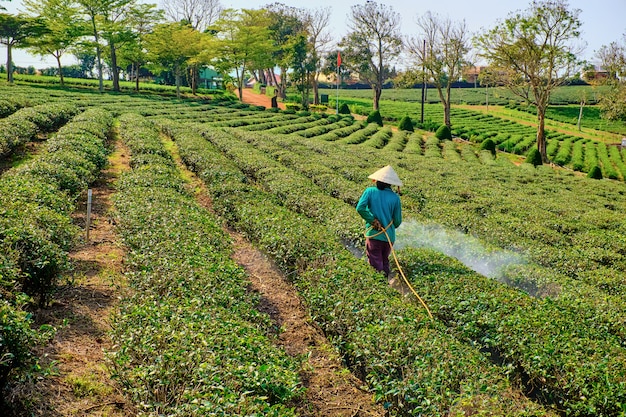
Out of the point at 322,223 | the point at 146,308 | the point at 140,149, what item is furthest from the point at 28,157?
the point at 146,308

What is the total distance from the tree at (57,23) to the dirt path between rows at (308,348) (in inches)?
1719

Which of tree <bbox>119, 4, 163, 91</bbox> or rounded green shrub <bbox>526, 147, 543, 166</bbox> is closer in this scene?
rounded green shrub <bbox>526, 147, 543, 166</bbox>

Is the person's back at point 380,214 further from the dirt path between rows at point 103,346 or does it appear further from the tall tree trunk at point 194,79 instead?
the tall tree trunk at point 194,79

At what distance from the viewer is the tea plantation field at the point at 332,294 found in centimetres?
425

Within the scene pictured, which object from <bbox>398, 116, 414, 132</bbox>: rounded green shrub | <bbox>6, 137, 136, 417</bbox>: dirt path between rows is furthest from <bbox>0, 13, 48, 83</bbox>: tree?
<bbox>6, 137, 136, 417</bbox>: dirt path between rows

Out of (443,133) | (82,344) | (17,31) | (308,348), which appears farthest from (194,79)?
(82,344)

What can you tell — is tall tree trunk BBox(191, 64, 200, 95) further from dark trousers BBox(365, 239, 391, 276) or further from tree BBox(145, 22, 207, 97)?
dark trousers BBox(365, 239, 391, 276)

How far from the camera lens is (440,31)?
165ft

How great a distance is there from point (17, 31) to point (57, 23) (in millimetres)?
3416

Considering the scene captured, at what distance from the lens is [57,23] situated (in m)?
44.6

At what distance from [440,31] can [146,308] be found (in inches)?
2025

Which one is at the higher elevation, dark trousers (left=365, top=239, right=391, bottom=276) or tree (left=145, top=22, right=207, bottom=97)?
tree (left=145, top=22, right=207, bottom=97)

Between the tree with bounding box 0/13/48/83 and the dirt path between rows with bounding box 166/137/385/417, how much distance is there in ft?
142

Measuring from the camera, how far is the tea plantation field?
425 centimetres
